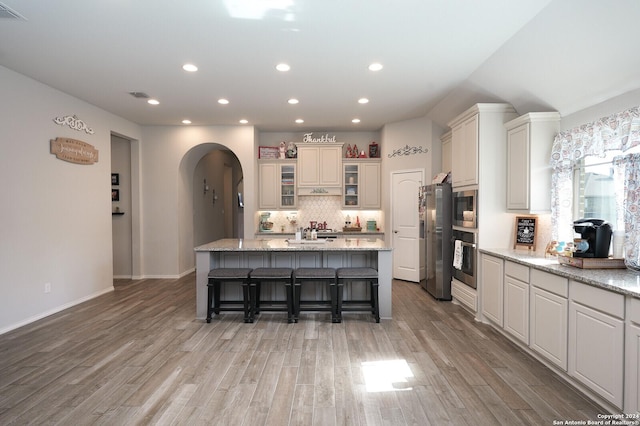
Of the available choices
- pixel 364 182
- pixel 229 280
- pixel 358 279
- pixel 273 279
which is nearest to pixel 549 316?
pixel 358 279

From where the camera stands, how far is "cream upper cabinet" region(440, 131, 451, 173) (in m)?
5.63

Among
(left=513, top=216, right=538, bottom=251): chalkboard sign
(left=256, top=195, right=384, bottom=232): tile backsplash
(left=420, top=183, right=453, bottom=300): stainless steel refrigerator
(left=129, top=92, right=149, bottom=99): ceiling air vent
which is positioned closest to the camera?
(left=513, top=216, right=538, bottom=251): chalkboard sign

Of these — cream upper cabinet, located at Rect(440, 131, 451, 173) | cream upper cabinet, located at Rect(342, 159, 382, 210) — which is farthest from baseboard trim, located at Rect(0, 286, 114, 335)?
cream upper cabinet, located at Rect(440, 131, 451, 173)

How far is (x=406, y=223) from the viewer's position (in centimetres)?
604

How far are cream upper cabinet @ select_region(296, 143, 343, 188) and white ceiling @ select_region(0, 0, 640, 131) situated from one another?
1.87 m

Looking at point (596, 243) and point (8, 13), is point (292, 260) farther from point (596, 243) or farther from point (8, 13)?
point (8, 13)

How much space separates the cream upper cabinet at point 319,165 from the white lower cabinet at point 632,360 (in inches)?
197

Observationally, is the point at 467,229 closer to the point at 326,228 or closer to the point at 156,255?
the point at 326,228

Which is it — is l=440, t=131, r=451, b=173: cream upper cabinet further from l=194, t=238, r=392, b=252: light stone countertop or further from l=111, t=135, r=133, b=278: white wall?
l=111, t=135, r=133, b=278: white wall

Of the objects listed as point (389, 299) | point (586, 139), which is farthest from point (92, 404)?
point (586, 139)

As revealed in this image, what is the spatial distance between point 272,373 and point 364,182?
4589 mm

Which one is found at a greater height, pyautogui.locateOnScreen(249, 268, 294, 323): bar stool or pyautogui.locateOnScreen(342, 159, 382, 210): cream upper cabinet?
pyautogui.locateOnScreen(342, 159, 382, 210): cream upper cabinet

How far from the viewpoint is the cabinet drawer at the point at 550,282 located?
2578 millimetres

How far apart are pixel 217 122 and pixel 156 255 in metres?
2.75
